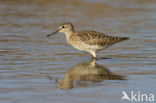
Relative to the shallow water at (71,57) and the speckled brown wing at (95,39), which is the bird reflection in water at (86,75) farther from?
the speckled brown wing at (95,39)

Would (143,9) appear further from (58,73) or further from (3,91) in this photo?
(3,91)

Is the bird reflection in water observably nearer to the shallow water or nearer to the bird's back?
the shallow water

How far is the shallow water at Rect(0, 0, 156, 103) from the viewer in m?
8.12

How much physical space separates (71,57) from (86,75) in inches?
97.7

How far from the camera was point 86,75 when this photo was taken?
952 centimetres

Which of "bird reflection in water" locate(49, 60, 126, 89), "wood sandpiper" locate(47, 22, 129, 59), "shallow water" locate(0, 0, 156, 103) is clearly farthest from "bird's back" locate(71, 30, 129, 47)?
"bird reflection in water" locate(49, 60, 126, 89)

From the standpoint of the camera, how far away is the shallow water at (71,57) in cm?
812

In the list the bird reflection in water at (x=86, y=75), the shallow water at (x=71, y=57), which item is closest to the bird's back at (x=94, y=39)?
the shallow water at (x=71, y=57)

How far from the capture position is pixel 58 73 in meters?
9.75

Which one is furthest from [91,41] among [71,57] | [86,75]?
[86,75]

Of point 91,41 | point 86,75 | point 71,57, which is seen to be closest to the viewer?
point 86,75

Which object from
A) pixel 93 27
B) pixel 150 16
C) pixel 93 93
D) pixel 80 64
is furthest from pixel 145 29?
pixel 93 93

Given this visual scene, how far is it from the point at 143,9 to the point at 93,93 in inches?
580

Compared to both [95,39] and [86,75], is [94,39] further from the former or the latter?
[86,75]
